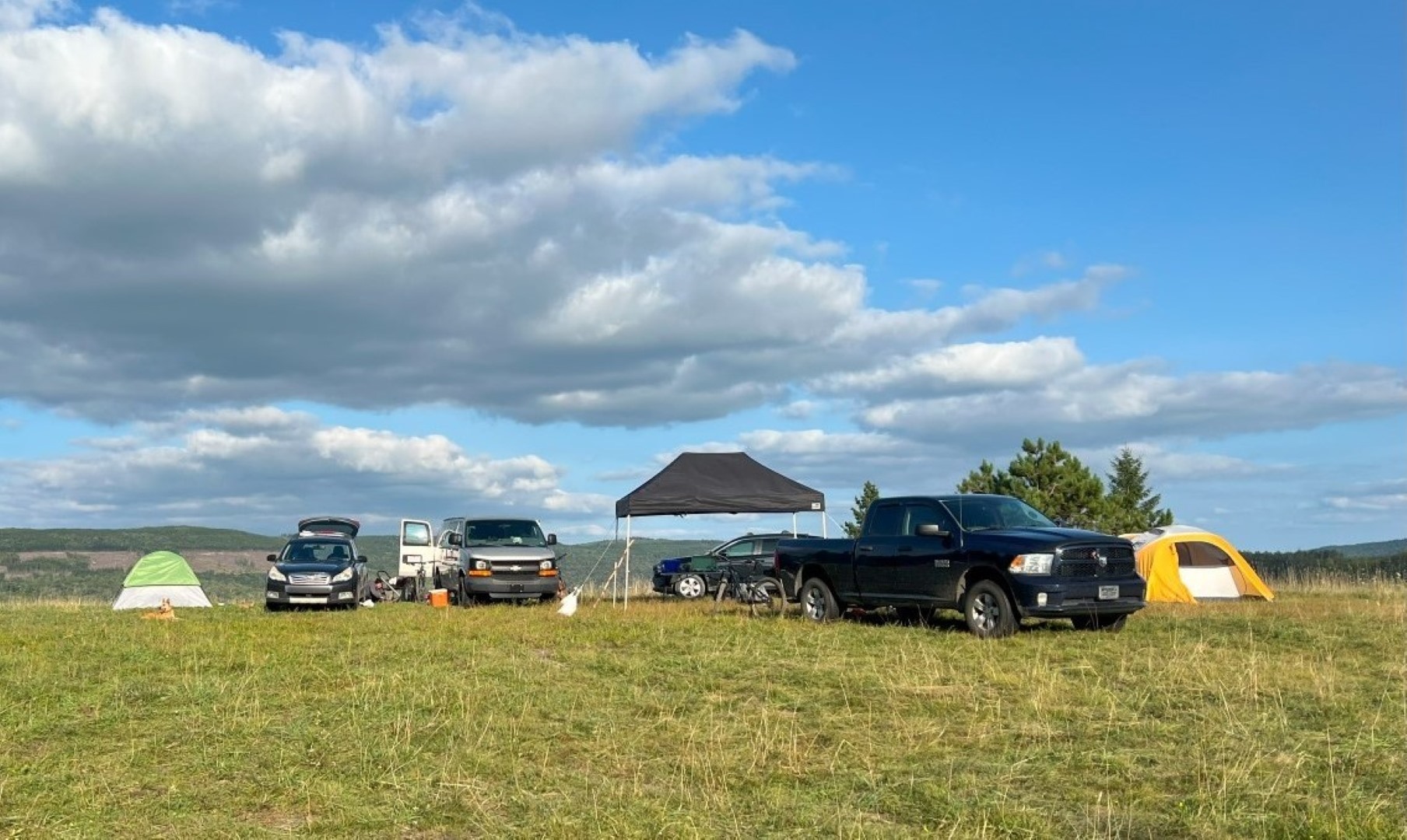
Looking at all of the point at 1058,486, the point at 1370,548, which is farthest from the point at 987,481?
the point at 1370,548

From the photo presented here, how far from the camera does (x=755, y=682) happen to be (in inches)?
443

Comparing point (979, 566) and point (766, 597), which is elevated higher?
point (979, 566)

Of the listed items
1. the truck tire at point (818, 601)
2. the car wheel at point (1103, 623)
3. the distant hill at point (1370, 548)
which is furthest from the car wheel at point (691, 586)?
the distant hill at point (1370, 548)

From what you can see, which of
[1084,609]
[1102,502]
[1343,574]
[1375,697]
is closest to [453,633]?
[1084,609]

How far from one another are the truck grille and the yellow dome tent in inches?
342

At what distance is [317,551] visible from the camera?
24703 mm

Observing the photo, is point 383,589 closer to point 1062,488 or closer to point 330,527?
point 330,527

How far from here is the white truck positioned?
24312mm

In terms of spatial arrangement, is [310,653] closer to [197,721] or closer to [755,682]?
[197,721]

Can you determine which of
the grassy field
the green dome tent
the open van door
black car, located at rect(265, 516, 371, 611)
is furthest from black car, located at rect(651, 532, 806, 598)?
the grassy field

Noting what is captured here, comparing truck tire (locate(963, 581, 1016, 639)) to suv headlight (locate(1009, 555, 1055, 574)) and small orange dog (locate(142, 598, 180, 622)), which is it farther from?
small orange dog (locate(142, 598, 180, 622))

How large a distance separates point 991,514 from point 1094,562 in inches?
66.8

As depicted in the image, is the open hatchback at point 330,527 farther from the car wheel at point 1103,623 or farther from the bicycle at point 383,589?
the car wheel at point 1103,623

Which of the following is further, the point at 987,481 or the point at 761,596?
the point at 987,481
